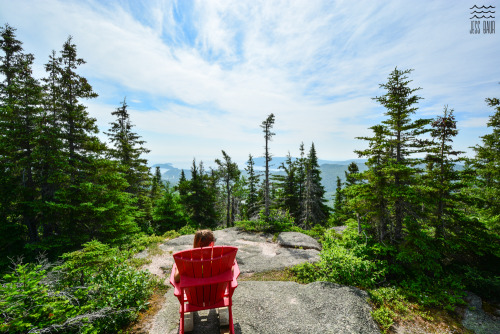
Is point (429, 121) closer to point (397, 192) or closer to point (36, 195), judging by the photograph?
point (397, 192)

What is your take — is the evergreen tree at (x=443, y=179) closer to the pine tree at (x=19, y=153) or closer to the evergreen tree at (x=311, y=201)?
the evergreen tree at (x=311, y=201)

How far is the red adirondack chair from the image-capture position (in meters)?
3.65

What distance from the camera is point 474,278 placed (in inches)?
303

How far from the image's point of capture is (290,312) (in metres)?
5.15

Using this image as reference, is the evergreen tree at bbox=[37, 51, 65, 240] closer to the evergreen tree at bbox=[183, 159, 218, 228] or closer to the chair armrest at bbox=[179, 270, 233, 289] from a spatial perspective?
the chair armrest at bbox=[179, 270, 233, 289]

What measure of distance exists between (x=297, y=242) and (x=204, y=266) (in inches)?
388

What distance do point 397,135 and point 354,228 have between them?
5583 millimetres

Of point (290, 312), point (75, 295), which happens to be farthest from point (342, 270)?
point (75, 295)

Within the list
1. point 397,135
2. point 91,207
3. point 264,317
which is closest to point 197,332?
point 264,317

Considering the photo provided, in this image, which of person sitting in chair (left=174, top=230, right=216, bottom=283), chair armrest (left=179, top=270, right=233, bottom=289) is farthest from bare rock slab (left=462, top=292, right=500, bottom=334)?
person sitting in chair (left=174, top=230, right=216, bottom=283)

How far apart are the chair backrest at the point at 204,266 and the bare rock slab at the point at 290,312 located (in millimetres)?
1072

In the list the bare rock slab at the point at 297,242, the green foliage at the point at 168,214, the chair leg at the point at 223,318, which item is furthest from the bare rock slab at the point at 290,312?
the green foliage at the point at 168,214

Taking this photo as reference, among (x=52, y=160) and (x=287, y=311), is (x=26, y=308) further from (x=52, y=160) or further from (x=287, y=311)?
(x=52, y=160)

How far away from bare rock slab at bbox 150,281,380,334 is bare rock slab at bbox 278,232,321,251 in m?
5.55
